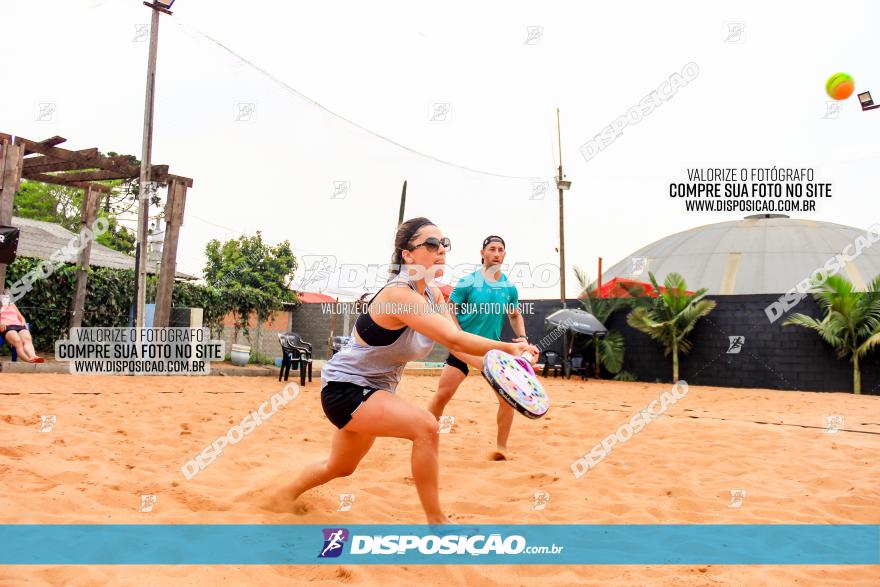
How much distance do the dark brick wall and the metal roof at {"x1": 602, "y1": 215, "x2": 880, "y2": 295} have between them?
1313 cm

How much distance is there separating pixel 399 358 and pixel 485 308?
2.23 metres

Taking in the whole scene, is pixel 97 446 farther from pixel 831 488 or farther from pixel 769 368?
pixel 769 368

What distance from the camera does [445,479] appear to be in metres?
4.28

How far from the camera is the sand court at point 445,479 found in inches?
106

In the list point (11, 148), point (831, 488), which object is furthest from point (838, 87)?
point (11, 148)

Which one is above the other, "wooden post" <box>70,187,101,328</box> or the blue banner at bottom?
"wooden post" <box>70,187,101,328</box>

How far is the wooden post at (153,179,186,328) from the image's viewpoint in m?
12.2

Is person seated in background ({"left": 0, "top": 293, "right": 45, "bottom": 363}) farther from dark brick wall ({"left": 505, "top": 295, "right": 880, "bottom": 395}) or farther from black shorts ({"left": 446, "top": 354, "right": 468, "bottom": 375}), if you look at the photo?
dark brick wall ({"left": 505, "top": 295, "right": 880, "bottom": 395})

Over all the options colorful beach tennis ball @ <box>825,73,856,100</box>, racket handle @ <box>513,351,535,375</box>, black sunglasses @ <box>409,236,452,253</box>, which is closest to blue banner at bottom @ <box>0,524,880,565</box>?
racket handle @ <box>513,351,535,375</box>

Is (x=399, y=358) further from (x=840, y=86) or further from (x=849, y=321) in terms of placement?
(x=849, y=321)

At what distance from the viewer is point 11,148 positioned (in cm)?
1052

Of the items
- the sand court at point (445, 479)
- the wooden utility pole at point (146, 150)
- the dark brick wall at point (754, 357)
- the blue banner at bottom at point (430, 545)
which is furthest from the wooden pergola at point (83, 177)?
the dark brick wall at point (754, 357)

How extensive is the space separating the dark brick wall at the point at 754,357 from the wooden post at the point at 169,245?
11.4 m

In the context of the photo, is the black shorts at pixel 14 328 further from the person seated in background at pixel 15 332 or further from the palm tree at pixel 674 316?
the palm tree at pixel 674 316
